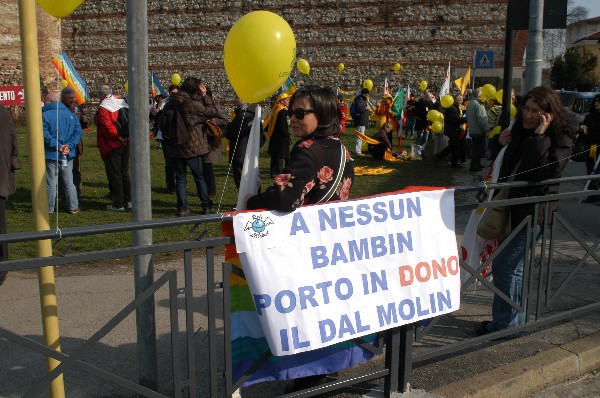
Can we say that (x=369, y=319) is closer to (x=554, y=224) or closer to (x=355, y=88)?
(x=554, y=224)

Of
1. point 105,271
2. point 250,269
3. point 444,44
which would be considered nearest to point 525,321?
point 250,269

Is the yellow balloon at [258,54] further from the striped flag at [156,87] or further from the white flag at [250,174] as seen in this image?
the striped flag at [156,87]

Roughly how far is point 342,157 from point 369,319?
877 millimetres

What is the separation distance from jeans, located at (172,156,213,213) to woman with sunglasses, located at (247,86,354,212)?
5348 mm

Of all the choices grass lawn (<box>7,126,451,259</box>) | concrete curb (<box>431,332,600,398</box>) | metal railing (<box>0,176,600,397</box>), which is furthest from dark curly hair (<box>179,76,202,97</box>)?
concrete curb (<box>431,332,600,398</box>)

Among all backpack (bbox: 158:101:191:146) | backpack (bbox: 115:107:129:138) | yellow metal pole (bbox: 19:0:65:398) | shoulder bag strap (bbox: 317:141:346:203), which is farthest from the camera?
backpack (bbox: 115:107:129:138)

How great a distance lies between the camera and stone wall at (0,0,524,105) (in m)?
25.0

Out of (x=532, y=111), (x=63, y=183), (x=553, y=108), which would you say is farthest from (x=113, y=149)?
(x=553, y=108)

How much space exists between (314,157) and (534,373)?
2.08 m

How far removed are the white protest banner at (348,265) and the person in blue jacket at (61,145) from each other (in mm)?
6207

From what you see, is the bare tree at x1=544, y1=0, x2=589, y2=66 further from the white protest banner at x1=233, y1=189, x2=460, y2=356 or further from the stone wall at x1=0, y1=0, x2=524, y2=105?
the white protest banner at x1=233, y1=189, x2=460, y2=356

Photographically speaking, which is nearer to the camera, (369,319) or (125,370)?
(369,319)

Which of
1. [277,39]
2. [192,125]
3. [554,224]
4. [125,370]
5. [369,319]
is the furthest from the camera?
[192,125]

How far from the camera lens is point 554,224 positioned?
14.4 feet
